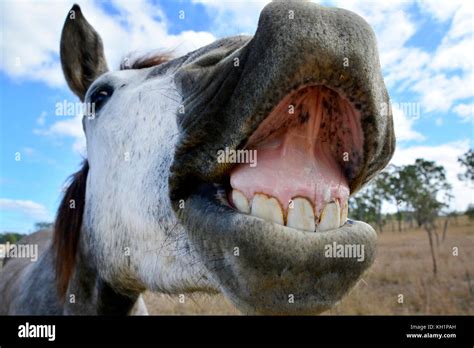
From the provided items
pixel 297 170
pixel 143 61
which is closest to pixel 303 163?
pixel 297 170

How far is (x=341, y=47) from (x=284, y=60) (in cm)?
16

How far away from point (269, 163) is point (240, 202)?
0.15 metres

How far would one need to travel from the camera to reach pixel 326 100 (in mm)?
1182

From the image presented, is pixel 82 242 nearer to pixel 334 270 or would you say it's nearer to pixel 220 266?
pixel 220 266

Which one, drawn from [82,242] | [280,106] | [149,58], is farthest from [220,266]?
[149,58]

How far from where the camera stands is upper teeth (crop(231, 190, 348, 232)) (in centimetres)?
105

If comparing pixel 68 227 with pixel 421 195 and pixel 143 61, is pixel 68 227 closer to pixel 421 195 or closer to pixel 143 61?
pixel 143 61

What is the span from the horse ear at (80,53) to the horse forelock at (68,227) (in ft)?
1.95

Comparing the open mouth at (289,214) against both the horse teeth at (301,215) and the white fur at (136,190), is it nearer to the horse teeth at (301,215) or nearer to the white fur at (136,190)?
the horse teeth at (301,215)

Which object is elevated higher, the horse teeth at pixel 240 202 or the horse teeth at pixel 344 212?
the horse teeth at pixel 240 202

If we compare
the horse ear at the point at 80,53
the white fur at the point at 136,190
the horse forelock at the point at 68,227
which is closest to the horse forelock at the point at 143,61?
the horse ear at the point at 80,53

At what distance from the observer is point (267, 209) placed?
3.51 feet

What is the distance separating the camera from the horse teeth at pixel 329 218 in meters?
1.08

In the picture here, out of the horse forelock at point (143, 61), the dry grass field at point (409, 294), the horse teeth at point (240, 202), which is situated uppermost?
the horse forelock at point (143, 61)
